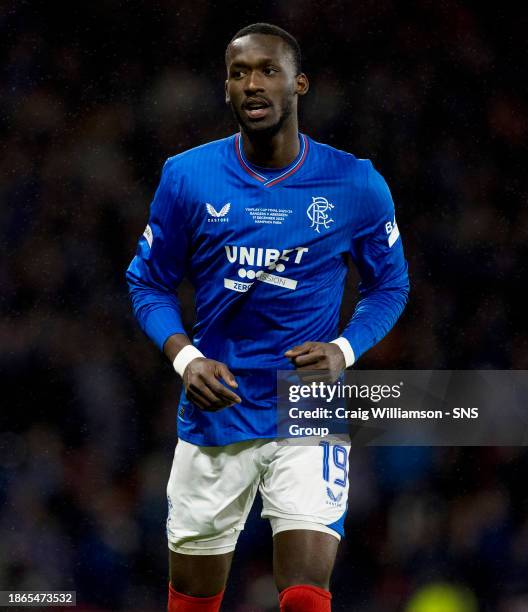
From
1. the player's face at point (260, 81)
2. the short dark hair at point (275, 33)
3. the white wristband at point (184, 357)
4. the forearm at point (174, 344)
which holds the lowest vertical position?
the white wristband at point (184, 357)

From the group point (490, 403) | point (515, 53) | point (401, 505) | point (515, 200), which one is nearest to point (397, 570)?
point (401, 505)

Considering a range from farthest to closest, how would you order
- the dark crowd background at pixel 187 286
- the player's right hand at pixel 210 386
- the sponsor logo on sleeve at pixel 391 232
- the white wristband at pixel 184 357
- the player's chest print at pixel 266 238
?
the dark crowd background at pixel 187 286 < the sponsor logo on sleeve at pixel 391 232 < the player's chest print at pixel 266 238 < the white wristband at pixel 184 357 < the player's right hand at pixel 210 386

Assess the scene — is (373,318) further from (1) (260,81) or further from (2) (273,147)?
(1) (260,81)

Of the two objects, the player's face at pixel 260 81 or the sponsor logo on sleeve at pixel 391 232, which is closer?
the player's face at pixel 260 81

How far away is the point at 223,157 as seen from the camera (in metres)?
2.63

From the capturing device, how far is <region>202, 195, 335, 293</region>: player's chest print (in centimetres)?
254

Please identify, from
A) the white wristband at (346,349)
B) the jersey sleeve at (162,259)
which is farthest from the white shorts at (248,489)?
the jersey sleeve at (162,259)

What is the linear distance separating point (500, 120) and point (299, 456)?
199 centimetres

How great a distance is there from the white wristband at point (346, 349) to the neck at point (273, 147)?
0.46 meters

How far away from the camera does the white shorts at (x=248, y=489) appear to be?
2.48 meters

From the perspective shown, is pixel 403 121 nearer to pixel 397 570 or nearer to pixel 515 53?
pixel 515 53

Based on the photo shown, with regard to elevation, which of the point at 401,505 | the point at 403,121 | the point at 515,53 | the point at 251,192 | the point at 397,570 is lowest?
the point at 397,570

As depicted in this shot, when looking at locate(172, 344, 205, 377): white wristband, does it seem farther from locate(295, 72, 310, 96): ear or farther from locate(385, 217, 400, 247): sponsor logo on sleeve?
locate(295, 72, 310, 96): ear

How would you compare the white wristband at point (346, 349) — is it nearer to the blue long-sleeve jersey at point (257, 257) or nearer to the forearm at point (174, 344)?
the blue long-sleeve jersey at point (257, 257)
